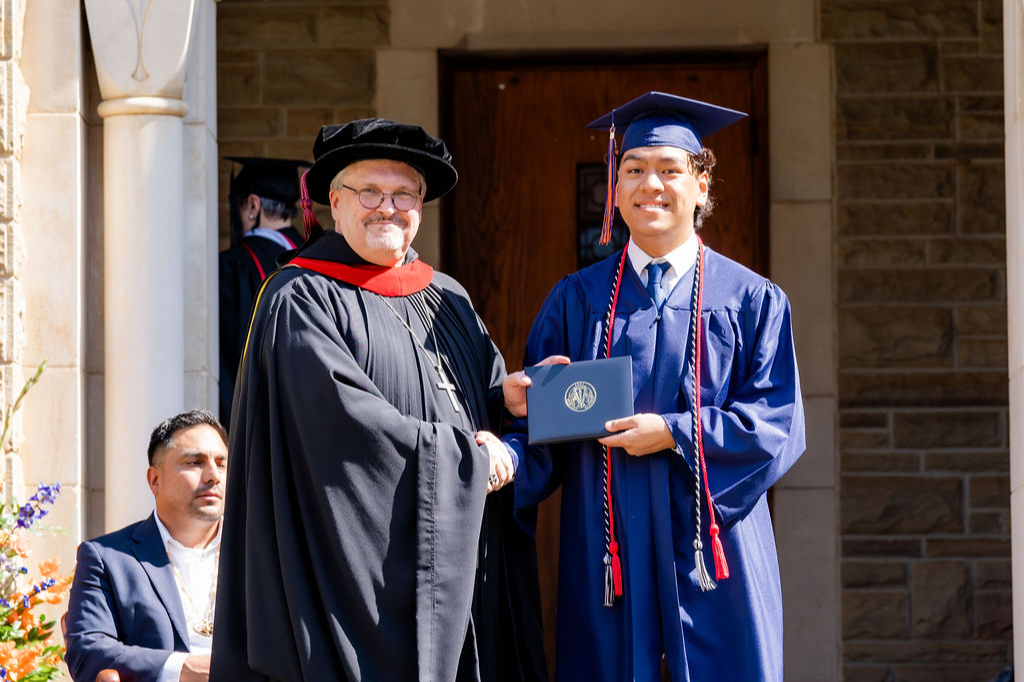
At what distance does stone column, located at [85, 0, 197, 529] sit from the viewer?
16.1 ft

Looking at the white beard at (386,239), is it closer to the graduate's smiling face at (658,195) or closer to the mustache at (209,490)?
the graduate's smiling face at (658,195)

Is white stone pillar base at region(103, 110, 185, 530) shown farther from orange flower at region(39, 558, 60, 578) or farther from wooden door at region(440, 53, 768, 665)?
wooden door at region(440, 53, 768, 665)

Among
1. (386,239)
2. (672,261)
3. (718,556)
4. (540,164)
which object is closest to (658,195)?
(672,261)

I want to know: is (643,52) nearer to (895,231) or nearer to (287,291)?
(895,231)

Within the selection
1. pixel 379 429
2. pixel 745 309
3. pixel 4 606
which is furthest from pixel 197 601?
pixel 745 309

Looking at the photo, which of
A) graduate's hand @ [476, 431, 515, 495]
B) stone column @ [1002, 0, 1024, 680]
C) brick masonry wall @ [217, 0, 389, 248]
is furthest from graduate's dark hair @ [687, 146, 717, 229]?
brick masonry wall @ [217, 0, 389, 248]

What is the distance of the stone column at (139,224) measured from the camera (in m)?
4.92

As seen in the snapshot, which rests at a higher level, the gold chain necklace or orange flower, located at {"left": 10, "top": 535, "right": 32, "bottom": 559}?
orange flower, located at {"left": 10, "top": 535, "right": 32, "bottom": 559}

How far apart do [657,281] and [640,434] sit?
45 centimetres

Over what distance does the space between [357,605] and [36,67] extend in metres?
2.21

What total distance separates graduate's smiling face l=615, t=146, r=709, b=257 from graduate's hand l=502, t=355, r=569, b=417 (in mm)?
393

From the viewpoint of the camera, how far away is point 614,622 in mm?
4008

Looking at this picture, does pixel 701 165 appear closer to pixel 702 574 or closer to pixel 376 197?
pixel 376 197

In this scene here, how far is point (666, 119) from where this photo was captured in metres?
4.18
